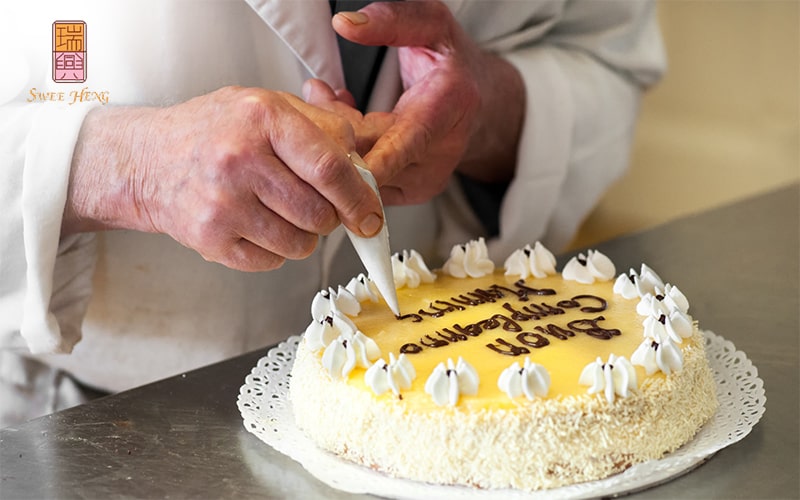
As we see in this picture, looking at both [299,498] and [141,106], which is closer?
[299,498]

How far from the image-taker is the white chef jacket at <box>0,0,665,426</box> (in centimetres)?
117

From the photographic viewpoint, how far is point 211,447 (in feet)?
3.31

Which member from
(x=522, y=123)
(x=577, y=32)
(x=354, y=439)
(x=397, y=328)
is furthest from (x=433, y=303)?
(x=577, y=32)

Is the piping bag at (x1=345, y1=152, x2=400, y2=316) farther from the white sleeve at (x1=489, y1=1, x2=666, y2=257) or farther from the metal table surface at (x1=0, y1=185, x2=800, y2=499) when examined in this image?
the white sleeve at (x1=489, y1=1, x2=666, y2=257)

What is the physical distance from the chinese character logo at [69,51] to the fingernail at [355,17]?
0.34 metres

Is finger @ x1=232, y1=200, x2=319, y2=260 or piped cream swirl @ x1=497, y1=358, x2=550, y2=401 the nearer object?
piped cream swirl @ x1=497, y1=358, x2=550, y2=401

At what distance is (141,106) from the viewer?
1.24 metres

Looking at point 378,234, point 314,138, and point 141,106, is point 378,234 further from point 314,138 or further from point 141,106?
point 141,106

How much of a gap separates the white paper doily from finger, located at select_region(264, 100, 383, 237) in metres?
0.25

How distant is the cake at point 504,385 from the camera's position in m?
0.91

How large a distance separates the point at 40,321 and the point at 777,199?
4.92 ft

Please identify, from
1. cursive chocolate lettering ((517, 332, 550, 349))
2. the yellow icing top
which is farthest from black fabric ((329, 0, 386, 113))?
cursive chocolate lettering ((517, 332, 550, 349))

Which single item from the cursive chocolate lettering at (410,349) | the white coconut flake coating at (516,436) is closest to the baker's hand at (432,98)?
the cursive chocolate lettering at (410,349)

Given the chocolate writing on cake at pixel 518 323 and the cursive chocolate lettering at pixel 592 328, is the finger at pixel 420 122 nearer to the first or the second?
the chocolate writing on cake at pixel 518 323
